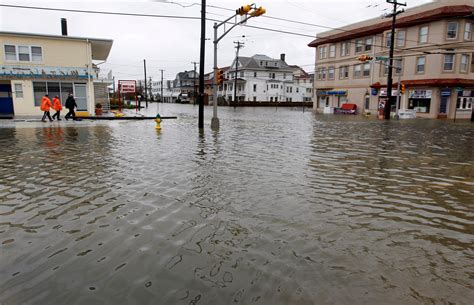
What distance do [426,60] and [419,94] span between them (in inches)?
141

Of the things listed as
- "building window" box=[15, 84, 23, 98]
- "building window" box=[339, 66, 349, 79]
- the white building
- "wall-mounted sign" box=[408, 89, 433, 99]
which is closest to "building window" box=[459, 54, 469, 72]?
"wall-mounted sign" box=[408, 89, 433, 99]

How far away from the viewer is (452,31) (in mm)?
35875

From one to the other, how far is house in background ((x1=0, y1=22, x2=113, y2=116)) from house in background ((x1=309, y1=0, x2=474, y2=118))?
2414 cm

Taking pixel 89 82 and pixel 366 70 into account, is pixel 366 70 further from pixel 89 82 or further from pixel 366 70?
pixel 89 82

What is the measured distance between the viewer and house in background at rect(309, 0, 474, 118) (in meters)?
35.4

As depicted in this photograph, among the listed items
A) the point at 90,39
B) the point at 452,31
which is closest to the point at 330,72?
the point at 452,31

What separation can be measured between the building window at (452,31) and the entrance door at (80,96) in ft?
117

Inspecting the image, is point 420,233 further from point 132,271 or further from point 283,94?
point 283,94

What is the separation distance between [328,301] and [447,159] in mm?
9647

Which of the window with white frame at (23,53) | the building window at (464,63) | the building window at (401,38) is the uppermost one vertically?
the building window at (401,38)

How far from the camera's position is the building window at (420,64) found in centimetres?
3762

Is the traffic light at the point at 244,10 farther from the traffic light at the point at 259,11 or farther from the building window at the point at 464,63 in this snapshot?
the building window at the point at 464,63

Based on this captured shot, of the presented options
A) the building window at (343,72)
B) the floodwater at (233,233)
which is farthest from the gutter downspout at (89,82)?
the building window at (343,72)

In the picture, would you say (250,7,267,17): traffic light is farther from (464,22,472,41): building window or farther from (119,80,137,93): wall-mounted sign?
(464,22,472,41): building window
